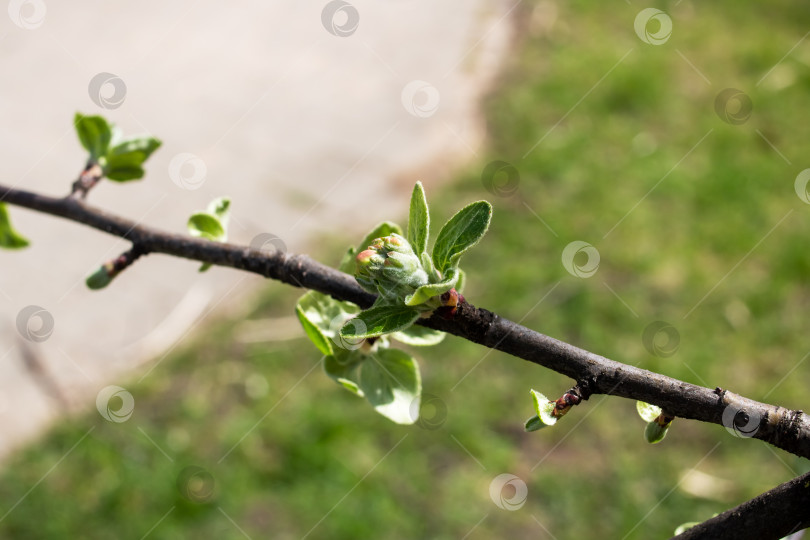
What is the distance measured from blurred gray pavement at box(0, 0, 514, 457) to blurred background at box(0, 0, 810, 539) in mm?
15

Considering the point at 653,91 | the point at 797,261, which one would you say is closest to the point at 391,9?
the point at 653,91

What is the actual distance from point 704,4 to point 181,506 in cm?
336

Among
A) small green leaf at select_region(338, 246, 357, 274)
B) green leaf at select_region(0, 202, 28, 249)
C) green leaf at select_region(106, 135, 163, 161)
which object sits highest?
small green leaf at select_region(338, 246, 357, 274)

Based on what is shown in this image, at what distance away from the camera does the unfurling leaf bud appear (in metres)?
0.56

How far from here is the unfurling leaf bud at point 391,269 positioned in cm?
56

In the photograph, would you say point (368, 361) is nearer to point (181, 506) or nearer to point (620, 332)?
point (181, 506)

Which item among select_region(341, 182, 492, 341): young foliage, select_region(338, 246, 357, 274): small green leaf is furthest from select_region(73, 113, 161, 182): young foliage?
select_region(341, 182, 492, 341): young foliage

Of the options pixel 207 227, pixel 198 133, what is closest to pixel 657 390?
pixel 207 227

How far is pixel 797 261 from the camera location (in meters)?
2.79

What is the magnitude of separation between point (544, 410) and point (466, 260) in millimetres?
2347

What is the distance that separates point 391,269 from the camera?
0.56 meters

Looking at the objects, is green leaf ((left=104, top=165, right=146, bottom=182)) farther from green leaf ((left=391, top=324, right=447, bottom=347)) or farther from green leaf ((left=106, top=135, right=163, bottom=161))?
green leaf ((left=391, top=324, right=447, bottom=347))

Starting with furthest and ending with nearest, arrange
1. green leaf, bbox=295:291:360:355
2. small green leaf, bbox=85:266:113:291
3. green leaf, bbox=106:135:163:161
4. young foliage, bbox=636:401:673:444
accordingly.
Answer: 1. green leaf, bbox=106:135:163:161
2. small green leaf, bbox=85:266:113:291
3. green leaf, bbox=295:291:360:355
4. young foliage, bbox=636:401:673:444

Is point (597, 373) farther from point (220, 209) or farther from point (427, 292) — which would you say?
point (220, 209)
